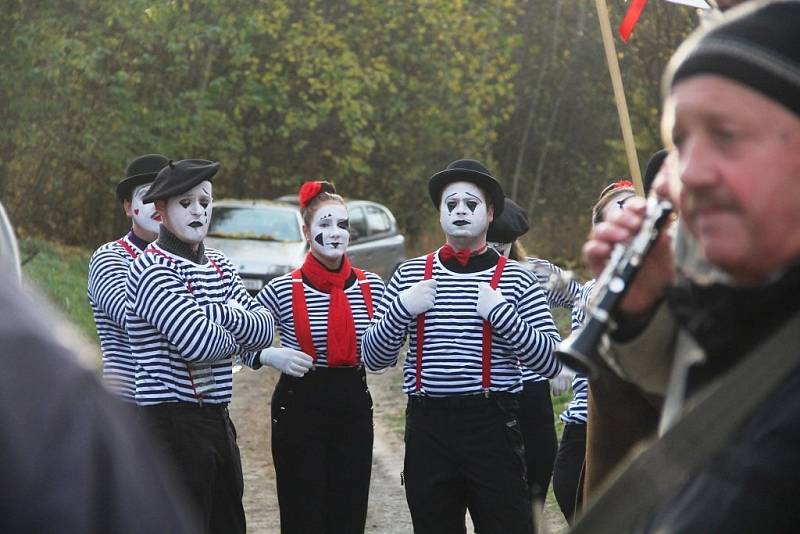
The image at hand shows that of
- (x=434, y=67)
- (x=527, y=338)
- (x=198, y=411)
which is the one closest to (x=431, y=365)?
(x=527, y=338)

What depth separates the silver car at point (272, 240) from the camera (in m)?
17.6

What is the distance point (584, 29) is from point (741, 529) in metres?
32.4

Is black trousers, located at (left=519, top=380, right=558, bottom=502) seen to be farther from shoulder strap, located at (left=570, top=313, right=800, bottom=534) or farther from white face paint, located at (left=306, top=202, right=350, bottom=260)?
shoulder strap, located at (left=570, top=313, right=800, bottom=534)

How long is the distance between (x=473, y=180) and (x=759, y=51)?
5098 mm

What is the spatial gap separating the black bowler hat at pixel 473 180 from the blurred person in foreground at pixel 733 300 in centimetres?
487

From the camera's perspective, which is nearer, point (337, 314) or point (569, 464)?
point (569, 464)

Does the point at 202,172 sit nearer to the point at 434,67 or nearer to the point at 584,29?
the point at 434,67

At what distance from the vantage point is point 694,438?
151 centimetres

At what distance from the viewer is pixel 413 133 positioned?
1117 inches

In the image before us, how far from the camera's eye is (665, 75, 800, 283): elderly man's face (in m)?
1.59

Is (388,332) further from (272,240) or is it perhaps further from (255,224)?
(255,224)

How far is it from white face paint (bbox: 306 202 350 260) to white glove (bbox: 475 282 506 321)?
1244mm

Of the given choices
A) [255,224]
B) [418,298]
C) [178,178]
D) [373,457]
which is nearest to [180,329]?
[178,178]

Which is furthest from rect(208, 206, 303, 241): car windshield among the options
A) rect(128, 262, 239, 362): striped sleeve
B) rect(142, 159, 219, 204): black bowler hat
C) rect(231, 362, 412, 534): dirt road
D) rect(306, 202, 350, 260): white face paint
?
rect(128, 262, 239, 362): striped sleeve
